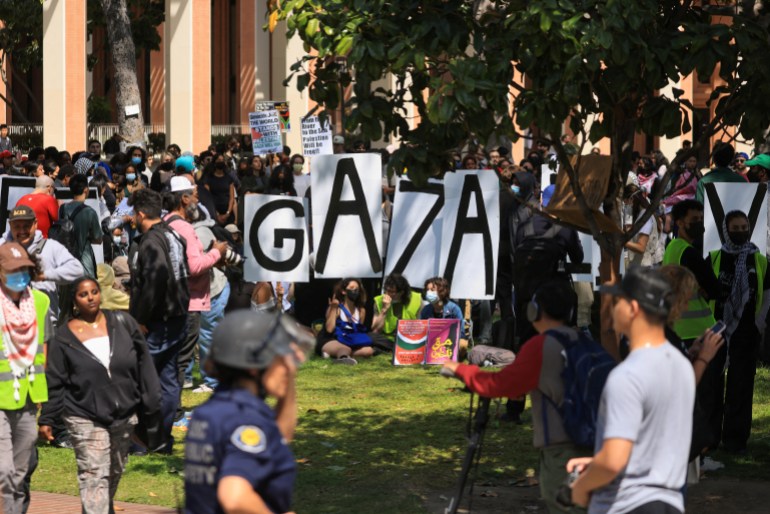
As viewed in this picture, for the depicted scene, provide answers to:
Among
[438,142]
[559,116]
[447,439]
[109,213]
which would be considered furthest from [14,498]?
[109,213]

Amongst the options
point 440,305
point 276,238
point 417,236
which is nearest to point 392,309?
point 440,305

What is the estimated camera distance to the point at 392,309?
1573 centimetres

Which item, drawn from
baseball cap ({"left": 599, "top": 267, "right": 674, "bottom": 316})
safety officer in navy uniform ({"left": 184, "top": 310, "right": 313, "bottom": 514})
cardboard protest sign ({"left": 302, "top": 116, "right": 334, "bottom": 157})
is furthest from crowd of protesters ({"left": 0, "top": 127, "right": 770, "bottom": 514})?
safety officer in navy uniform ({"left": 184, "top": 310, "right": 313, "bottom": 514})

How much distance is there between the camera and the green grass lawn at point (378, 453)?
9.68m

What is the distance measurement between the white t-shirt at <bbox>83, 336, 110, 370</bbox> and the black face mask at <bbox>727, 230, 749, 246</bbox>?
453 centimetres

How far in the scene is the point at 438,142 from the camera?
8.50 m

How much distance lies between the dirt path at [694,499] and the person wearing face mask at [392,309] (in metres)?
5.75

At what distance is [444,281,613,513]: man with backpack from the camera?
621 cm

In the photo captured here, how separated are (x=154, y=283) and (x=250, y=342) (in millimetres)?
6415

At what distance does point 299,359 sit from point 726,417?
280 inches

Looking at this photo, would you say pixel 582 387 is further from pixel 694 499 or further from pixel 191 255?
pixel 191 255

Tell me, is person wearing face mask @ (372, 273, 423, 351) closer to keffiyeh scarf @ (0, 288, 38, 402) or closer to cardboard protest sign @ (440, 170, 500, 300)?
cardboard protest sign @ (440, 170, 500, 300)

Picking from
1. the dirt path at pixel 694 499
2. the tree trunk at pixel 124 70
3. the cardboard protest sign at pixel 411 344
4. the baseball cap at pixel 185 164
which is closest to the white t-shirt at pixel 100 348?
the dirt path at pixel 694 499

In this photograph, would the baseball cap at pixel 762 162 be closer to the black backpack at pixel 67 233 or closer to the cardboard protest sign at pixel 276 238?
the cardboard protest sign at pixel 276 238
